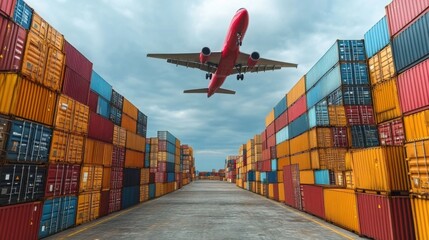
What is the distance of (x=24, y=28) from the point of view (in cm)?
1423

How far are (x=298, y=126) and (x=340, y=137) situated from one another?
6.77 m

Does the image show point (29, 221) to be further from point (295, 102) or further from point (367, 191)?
point (295, 102)

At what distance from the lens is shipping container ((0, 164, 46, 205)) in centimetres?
1234

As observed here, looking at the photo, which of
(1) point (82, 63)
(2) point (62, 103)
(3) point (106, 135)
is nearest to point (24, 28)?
(2) point (62, 103)

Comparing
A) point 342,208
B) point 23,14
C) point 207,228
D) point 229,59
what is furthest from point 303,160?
point 23,14

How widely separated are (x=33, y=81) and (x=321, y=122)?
21.6m

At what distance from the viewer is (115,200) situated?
2650cm

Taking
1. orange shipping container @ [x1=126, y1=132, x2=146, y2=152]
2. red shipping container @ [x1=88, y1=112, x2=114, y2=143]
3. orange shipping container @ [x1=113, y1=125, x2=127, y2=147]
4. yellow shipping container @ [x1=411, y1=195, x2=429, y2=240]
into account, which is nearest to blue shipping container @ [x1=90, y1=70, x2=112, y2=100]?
red shipping container @ [x1=88, y1=112, x2=114, y2=143]

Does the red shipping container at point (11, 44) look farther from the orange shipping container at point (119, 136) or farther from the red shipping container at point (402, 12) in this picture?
the red shipping container at point (402, 12)

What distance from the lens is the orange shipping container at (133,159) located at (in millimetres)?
30047

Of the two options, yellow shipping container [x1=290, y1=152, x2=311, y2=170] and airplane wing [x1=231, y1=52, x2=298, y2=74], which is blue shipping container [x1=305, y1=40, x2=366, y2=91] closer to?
airplane wing [x1=231, y1=52, x2=298, y2=74]

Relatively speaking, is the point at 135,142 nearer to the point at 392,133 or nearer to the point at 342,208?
the point at 342,208

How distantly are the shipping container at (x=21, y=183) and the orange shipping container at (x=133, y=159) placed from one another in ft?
48.7

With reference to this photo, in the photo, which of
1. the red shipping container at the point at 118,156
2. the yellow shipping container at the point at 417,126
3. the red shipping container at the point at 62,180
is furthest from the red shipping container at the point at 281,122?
the red shipping container at the point at 62,180
